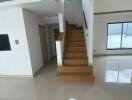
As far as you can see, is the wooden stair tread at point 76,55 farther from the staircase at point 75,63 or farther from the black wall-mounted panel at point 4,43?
the black wall-mounted panel at point 4,43

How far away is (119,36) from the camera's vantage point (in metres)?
7.03

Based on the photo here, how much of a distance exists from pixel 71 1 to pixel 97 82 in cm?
463

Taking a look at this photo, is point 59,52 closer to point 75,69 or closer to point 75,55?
point 75,55

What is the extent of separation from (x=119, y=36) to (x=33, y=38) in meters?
5.11

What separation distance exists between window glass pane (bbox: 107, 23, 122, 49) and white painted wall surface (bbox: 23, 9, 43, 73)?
14.1ft

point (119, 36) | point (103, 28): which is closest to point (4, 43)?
point (103, 28)

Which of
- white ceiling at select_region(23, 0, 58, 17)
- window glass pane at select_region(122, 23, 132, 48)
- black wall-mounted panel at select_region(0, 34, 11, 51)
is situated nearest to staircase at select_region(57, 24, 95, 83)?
white ceiling at select_region(23, 0, 58, 17)

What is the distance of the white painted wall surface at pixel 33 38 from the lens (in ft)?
13.8

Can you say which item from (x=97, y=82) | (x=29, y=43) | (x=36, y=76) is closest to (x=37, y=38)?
(x=29, y=43)

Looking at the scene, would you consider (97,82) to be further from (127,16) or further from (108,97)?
(127,16)

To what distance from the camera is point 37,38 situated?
5.09 meters

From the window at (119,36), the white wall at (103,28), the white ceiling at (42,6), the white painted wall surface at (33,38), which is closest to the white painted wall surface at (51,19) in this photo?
the white painted wall surface at (33,38)

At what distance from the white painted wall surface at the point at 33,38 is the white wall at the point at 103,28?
344 centimetres

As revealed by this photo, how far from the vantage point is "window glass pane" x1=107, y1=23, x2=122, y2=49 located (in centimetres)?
690
